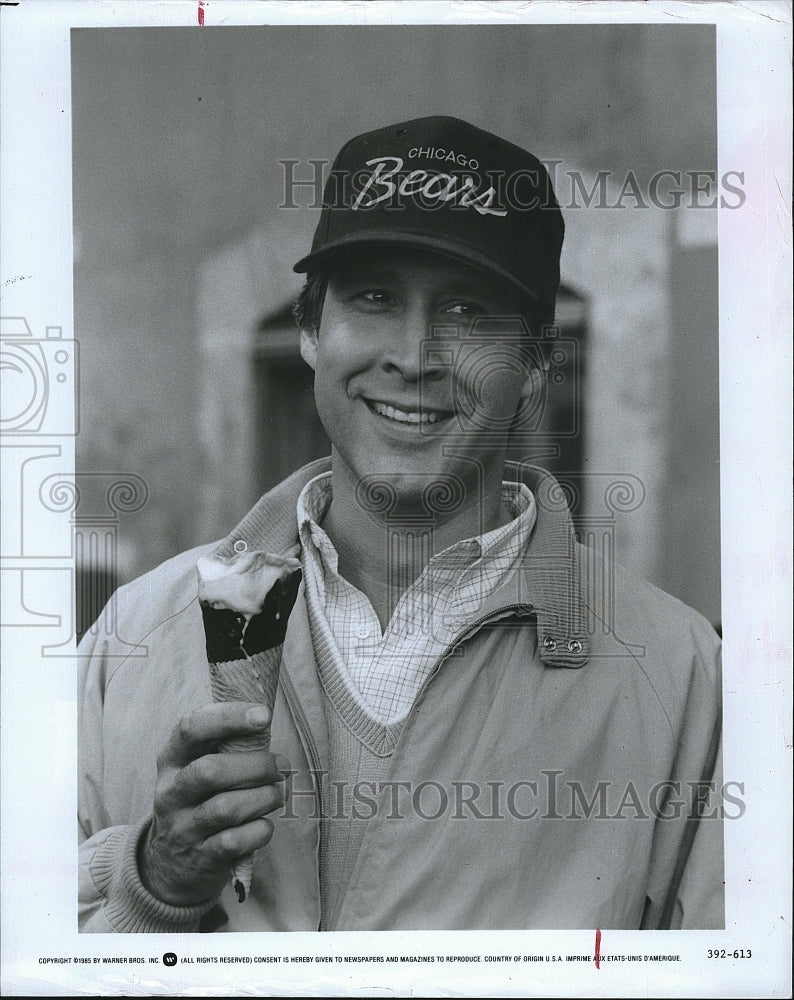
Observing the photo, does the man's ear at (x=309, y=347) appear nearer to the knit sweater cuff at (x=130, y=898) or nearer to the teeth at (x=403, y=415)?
the teeth at (x=403, y=415)

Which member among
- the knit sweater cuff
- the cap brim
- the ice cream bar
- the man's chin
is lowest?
the knit sweater cuff

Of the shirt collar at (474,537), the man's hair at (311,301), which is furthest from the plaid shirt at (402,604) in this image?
the man's hair at (311,301)

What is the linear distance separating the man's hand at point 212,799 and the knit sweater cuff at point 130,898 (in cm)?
6

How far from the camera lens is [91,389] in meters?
2.72

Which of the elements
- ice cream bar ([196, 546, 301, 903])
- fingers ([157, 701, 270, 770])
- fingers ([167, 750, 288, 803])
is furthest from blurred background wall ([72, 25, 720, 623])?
fingers ([167, 750, 288, 803])

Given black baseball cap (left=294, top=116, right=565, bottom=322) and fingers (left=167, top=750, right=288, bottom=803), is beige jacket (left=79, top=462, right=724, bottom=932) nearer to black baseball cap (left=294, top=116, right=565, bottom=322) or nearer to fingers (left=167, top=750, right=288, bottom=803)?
fingers (left=167, top=750, right=288, bottom=803)

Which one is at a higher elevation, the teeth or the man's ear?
the man's ear

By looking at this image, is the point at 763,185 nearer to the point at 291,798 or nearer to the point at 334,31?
the point at 334,31

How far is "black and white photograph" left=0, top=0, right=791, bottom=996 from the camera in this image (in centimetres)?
265

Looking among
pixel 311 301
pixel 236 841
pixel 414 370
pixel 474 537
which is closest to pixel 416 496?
pixel 474 537

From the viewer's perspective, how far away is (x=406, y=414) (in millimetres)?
2666

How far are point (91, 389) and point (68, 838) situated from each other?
1.11 m

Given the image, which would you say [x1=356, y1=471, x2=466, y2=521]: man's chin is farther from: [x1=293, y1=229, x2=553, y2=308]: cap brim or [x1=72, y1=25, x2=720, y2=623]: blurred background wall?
[x1=293, y1=229, x2=553, y2=308]: cap brim

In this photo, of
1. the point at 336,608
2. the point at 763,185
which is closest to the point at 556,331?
the point at 763,185
